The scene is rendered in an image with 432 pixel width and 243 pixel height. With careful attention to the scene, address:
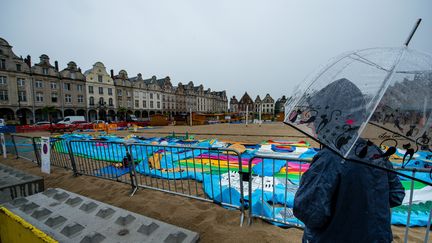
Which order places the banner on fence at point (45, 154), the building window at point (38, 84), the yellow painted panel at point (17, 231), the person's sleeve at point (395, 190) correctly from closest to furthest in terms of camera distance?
the person's sleeve at point (395, 190), the yellow painted panel at point (17, 231), the banner on fence at point (45, 154), the building window at point (38, 84)

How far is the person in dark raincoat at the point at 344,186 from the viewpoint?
41.9 inches

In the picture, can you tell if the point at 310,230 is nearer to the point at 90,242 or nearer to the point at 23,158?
the point at 90,242

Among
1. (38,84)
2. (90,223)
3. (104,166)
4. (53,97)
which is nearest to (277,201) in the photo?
(90,223)

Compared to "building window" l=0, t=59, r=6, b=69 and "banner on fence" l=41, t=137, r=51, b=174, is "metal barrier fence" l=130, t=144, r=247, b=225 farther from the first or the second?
"building window" l=0, t=59, r=6, b=69

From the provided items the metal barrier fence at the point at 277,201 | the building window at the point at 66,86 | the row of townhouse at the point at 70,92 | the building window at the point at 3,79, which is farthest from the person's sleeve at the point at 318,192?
the building window at the point at 66,86

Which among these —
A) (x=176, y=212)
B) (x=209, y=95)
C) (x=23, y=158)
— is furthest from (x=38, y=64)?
(x=209, y=95)

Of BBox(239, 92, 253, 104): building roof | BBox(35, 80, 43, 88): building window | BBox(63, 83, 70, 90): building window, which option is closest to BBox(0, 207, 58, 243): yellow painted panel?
BBox(35, 80, 43, 88): building window

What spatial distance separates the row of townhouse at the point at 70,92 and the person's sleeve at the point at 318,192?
1287 inches

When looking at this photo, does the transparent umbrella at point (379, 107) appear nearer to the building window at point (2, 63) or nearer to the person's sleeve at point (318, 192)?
the person's sleeve at point (318, 192)

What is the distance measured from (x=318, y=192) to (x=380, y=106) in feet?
2.24

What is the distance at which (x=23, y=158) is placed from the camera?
820cm

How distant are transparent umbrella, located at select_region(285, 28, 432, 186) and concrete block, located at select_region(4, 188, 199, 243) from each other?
1666mm

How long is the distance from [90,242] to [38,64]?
49605mm

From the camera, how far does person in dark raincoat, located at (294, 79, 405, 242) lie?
1064 mm
